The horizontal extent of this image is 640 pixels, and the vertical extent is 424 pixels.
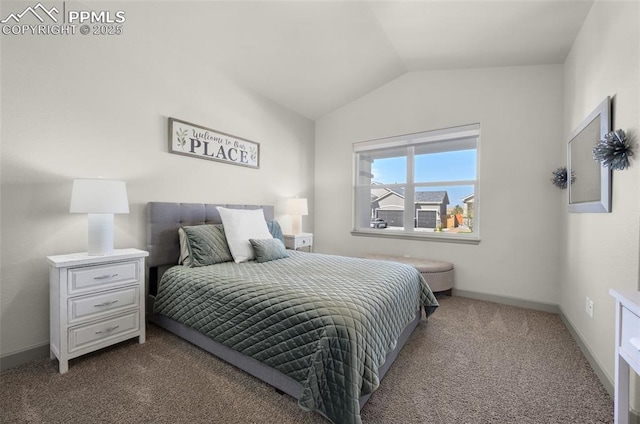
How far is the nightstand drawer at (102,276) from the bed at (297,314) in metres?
0.28

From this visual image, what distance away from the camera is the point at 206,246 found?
238cm

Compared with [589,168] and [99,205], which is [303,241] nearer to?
[99,205]

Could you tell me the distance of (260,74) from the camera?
3.15 m

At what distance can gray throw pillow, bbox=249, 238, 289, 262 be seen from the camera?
249 cm

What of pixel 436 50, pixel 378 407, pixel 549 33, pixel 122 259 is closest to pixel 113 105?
pixel 122 259

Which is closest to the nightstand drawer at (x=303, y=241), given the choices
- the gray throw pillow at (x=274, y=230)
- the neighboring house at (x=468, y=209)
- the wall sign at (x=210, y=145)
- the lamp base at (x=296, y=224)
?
the lamp base at (x=296, y=224)

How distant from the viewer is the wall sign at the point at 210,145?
8.70 feet

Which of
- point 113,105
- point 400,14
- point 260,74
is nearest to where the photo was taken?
point 113,105

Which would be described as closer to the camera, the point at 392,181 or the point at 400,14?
the point at 400,14

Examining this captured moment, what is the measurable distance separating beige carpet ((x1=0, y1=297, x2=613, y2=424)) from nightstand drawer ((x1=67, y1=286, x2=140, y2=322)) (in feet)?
1.10

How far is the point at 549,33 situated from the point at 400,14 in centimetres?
132

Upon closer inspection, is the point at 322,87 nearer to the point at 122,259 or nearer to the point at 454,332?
the point at 122,259

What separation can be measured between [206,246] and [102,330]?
2.94 feet

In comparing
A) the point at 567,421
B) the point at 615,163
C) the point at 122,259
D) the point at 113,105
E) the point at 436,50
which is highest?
the point at 436,50
